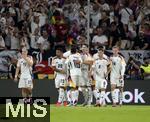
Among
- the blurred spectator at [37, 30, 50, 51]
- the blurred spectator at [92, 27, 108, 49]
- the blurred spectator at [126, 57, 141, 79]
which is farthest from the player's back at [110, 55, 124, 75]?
the blurred spectator at [37, 30, 50, 51]

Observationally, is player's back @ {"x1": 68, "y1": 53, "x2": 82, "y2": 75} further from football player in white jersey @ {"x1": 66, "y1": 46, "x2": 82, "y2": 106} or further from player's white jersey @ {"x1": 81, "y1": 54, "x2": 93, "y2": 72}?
player's white jersey @ {"x1": 81, "y1": 54, "x2": 93, "y2": 72}

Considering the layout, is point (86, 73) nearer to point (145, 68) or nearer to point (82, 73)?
point (82, 73)

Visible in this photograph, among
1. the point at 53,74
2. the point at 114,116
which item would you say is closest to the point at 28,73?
the point at 53,74

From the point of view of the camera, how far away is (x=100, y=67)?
2706cm

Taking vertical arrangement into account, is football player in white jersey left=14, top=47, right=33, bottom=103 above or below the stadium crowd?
below

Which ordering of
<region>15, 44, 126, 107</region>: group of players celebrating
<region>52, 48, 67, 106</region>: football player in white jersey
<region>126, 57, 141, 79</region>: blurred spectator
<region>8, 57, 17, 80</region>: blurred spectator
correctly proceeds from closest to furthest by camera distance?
1. <region>15, 44, 126, 107</region>: group of players celebrating
2. <region>52, 48, 67, 106</region>: football player in white jersey
3. <region>126, 57, 141, 79</region>: blurred spectator
4. <region>8, 57, 17, 80</region>: blurred spectator

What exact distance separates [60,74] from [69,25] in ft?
11.7

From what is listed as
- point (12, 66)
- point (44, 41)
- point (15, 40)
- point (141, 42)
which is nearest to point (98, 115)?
point (12, 66)

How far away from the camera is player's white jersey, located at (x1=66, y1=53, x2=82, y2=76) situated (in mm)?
27084

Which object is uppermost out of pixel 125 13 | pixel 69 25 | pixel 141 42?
pixel 125 13

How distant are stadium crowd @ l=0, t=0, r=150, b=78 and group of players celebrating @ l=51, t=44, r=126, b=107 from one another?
149 cm

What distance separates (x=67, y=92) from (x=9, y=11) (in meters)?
4.78

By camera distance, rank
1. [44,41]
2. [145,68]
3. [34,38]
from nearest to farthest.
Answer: [145,68] < [44,41] < [34,38]

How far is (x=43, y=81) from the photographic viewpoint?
2928 centimetres
